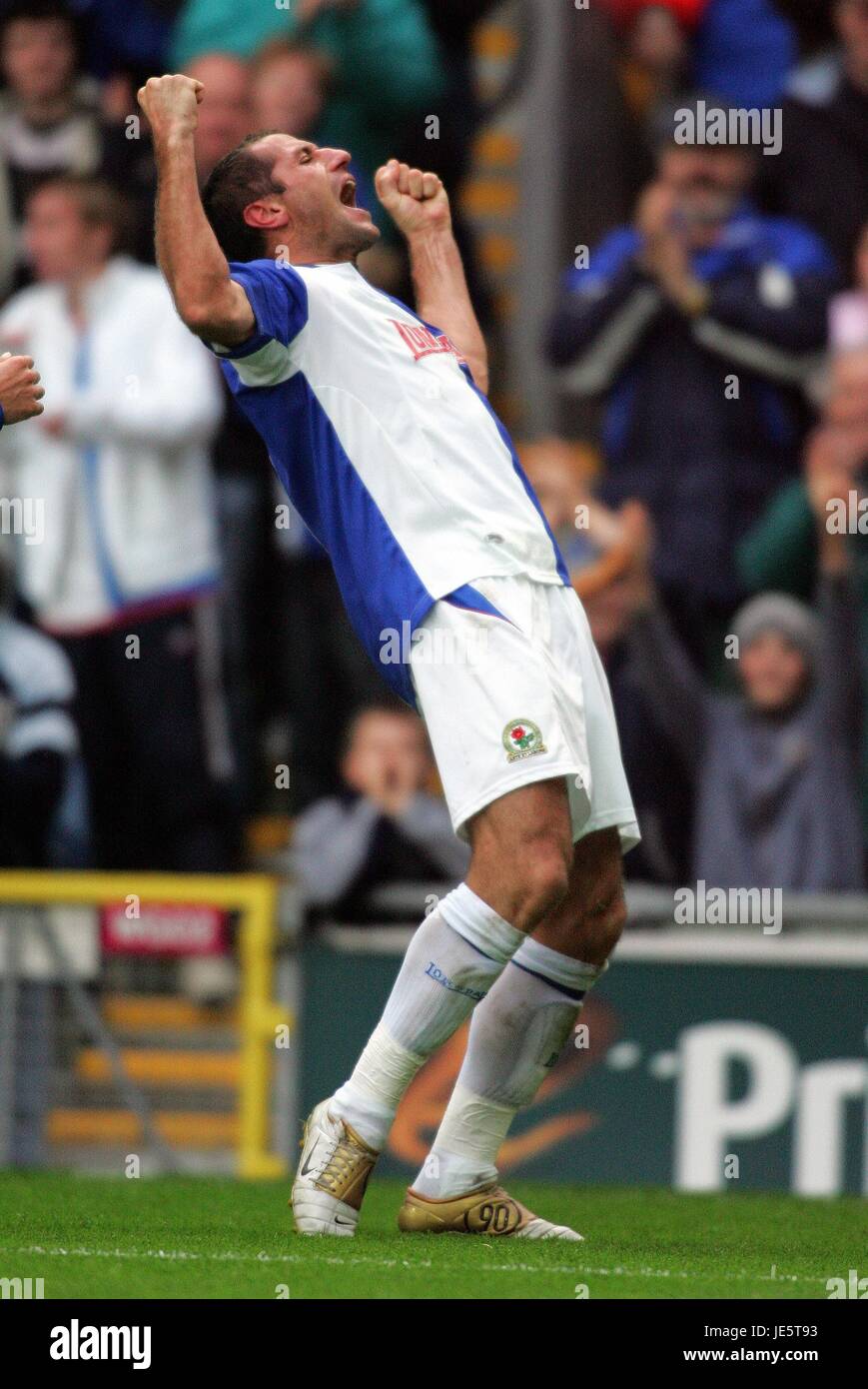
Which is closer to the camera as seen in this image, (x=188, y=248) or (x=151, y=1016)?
(x=188, y=248)

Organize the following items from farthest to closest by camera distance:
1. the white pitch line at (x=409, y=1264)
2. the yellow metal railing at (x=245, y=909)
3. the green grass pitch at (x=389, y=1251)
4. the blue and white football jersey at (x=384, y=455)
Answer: the yellow metal railing at (x=245, y=909) < the blue and white football jersey at (x=384, y=455) < the white pitch line at (x=409, y=1264) < the green grass pitch at (x=389, y=1251)

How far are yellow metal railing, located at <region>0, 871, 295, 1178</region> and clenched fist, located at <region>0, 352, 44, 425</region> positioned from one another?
3580mm

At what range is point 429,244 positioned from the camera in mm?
5906

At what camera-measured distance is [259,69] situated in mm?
9461

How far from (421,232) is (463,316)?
0.24 metres

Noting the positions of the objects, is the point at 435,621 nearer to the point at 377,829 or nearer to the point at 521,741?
the point at 521,741

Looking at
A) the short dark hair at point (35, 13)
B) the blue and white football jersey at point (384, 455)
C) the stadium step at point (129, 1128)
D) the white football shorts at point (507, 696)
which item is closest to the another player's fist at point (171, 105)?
the blue and white football jersey at point (384, 455)

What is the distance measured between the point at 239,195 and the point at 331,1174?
2204 mm

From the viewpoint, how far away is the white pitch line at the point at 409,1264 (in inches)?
181

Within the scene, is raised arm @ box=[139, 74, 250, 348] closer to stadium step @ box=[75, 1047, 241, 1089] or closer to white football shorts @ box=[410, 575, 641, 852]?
white football shorts @ box=[410, 575, 641, 852]

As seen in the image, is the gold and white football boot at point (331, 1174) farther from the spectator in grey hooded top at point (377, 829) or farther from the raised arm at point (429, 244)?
the spectator in grey hooded top at point (377, 829)

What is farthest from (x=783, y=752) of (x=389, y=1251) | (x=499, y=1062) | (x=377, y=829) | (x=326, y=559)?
(x=389, y=1251)
